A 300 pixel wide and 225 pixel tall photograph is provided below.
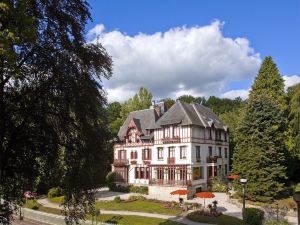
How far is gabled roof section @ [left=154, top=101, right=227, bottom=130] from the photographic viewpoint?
48.4m

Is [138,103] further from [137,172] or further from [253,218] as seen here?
[253,218]

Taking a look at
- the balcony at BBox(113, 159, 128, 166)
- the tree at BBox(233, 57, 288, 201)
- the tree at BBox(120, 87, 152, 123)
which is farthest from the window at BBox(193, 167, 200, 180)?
the tree at BBox(120, 87, 152, 123)

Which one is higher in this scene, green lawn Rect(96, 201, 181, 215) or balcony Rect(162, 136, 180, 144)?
balcony Rect(162, 136, 180, 144)

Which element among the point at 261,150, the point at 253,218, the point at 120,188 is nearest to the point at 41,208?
the point at 120,188

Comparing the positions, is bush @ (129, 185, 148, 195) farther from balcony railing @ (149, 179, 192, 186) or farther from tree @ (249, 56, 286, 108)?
tree @ (249, 56, 286, 108)

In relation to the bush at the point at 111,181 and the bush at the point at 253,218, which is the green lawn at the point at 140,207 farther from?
the bush at the point at 111,181

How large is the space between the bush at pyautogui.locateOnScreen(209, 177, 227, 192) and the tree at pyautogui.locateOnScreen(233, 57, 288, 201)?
687cm

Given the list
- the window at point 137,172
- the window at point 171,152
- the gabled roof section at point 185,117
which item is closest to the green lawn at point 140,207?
the window at point 171,152

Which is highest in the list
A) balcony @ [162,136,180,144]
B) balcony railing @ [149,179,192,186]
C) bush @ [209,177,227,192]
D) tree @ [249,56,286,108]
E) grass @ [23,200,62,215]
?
tree @ [249,56,286,108]

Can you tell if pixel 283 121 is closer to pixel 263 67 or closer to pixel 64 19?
pixel 263 67

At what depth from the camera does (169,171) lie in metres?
48.3

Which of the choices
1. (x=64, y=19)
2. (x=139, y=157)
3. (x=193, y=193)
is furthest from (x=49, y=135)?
(x=139, y=157)

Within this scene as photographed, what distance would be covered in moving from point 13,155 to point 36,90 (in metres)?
2.62

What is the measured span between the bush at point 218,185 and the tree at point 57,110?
117 feet
